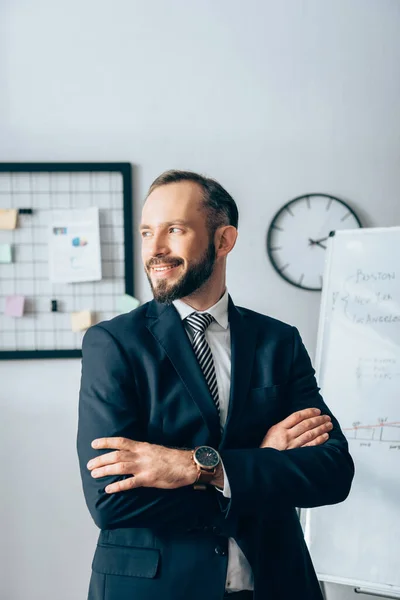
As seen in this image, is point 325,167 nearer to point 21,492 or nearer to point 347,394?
point 347,394

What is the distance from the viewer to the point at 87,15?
2475mm

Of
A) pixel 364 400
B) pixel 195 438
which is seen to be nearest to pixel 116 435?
pixel 195 438

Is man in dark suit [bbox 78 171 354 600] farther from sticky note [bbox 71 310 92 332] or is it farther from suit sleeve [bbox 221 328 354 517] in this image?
sticky note [bbox 71 310 92 332]

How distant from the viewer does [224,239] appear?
139cm

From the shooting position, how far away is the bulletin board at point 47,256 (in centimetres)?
248

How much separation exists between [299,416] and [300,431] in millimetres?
38

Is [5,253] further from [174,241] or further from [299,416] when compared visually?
[299,416]

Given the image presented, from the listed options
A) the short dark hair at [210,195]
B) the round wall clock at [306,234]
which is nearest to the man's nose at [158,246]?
the short dark hair at [210,195]

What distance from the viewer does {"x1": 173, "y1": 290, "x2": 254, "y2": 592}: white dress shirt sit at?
1.21 meters

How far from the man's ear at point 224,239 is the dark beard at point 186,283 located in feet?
0.18

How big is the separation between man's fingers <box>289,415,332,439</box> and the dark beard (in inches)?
15.1

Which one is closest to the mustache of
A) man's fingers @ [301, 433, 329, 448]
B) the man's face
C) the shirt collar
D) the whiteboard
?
the man's face

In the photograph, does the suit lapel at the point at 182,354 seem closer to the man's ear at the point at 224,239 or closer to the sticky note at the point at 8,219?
the man's ear at the point at 224,239

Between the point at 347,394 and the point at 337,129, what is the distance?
3.79 feet
